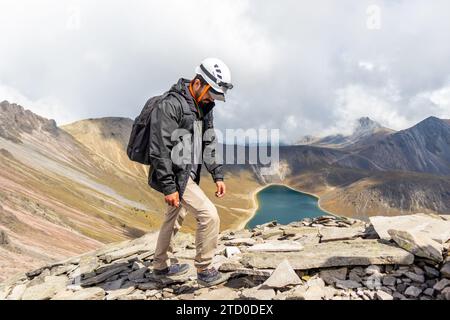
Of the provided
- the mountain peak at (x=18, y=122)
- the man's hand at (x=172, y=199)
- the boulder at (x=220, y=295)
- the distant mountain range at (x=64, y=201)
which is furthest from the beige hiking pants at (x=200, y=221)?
the mountain peak at (x=18, y=122)

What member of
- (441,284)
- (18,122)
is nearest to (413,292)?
(441,284)

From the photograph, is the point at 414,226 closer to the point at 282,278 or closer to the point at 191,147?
the point at 282,278

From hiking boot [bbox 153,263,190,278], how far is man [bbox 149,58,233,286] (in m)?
0.95

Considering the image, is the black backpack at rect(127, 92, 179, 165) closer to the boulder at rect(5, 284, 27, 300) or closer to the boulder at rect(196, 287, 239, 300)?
the boulder at rect(196, 287, 239, 300)

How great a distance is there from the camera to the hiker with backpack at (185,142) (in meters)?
7.59

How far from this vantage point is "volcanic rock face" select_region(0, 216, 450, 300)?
7715 millimetres

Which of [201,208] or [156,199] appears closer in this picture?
[201,208]

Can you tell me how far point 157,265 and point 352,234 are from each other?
5.62m

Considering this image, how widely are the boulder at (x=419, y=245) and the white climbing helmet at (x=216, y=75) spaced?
506cm

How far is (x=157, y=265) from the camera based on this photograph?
9.29 metres

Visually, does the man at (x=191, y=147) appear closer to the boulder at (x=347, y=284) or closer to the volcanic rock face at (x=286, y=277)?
the volcanic rock face at (x=286, y=277)
